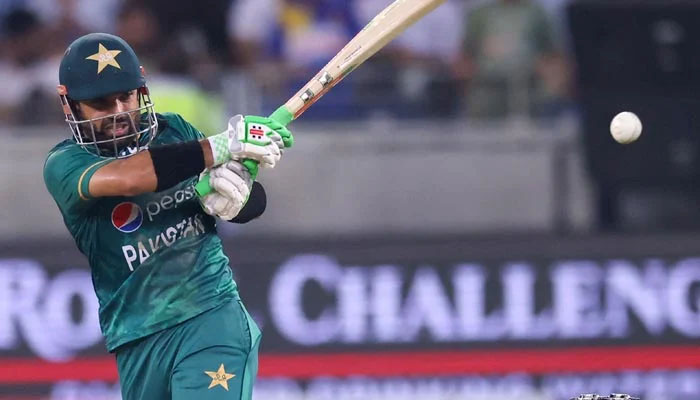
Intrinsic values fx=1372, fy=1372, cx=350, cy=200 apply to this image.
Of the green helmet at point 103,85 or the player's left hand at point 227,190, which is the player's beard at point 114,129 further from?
the player's left hand at point 227,190

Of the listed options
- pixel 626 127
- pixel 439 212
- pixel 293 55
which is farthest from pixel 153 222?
pixel 293 55

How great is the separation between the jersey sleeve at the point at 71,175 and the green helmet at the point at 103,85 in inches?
2.5

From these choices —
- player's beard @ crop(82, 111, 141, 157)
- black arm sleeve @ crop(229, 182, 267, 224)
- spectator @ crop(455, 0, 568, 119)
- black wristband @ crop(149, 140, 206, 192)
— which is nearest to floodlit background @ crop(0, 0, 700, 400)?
spectator @ crop(455, 0, 568, 119)

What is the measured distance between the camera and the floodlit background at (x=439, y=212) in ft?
24.6

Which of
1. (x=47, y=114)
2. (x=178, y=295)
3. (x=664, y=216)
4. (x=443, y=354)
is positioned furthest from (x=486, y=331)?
(x=178, y=295)

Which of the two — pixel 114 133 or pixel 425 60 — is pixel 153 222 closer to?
pixel 114 133

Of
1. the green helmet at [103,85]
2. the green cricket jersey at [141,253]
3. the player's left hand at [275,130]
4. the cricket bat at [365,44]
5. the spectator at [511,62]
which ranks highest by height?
the spectator at [511,62]

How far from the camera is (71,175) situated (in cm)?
419

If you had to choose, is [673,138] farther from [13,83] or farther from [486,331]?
[13,83]

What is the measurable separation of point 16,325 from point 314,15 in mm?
2539

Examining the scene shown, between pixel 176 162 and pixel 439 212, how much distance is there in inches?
160

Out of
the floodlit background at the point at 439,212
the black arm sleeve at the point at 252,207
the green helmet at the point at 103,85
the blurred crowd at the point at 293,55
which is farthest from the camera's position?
the blurred crowd at the point at 293,55

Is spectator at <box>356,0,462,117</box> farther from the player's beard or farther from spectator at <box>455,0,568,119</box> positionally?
the player's beard

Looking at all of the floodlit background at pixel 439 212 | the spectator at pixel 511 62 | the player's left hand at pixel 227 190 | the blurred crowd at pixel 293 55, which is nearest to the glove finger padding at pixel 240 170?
the player's left hand at pixel 227 190
